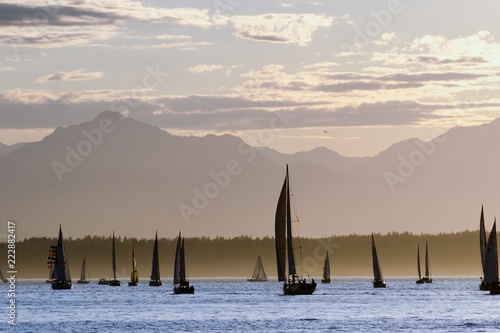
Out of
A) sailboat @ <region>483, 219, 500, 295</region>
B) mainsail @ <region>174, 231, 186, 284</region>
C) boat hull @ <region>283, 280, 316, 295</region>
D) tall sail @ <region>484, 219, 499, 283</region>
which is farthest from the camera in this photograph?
mainsail @ <region>174, 231, 186, 284</region>

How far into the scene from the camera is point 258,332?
109938mm

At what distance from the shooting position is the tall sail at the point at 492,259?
5955 inches

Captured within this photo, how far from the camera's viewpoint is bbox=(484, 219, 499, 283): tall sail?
151 m

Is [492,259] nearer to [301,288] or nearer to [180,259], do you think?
[301,288]

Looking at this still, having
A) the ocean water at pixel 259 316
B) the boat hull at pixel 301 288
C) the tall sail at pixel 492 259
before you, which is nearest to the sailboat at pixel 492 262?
the tall sail at pixel 492 259

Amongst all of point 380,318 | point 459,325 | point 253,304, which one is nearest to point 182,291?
point 253,304

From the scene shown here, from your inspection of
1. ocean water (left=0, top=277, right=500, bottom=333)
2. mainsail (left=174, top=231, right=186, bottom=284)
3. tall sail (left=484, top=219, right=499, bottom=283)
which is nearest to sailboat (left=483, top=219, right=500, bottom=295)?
tall sail (left=484, top=219, right=499, bottom=283)

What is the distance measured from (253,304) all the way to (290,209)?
33841mm

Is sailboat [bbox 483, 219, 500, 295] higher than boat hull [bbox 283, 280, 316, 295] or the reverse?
higher

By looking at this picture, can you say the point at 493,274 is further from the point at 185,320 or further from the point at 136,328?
the point at 136,328

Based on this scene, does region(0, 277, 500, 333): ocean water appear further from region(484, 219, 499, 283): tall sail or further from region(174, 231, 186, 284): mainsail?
region(174, 231, 186, 284): mainsail

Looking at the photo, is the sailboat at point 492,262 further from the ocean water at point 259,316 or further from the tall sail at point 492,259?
the ocean water at point 259,316

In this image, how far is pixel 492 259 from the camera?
156 metres

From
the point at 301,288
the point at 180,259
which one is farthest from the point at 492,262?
the point at 180,259
